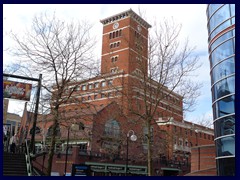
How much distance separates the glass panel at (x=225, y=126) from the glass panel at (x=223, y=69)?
2.32m

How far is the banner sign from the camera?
1630cm

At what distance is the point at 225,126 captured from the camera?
15.1 metres

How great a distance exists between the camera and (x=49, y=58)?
18000mm

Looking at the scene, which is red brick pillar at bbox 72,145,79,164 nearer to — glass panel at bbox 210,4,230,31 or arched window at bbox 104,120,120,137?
arched window at bbox 104,120,120,137

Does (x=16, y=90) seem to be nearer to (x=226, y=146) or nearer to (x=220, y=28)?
(x=226, y=146)

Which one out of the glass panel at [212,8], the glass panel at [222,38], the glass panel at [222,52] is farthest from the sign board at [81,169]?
the glass panel at [212,8]

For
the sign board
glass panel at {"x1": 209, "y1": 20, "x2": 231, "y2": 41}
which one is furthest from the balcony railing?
glass panel at {"x1": 209, "y1": 20, "x2": 231, "y2": 41}

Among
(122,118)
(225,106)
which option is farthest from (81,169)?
(225,106)

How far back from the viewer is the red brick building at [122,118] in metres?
18.3

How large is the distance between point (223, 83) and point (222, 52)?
172cm

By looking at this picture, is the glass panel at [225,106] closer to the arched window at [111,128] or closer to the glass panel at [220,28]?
the glass panel at [220,28]

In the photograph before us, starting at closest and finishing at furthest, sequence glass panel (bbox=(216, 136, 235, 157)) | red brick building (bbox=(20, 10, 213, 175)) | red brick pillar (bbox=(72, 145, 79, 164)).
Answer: glass panel (bbox=(216, 136, 235, 157)) → red brick building (bbox=(20, 10, 213, 175)) → red brick pillar (bbox=(72, 145, 79, 164))
